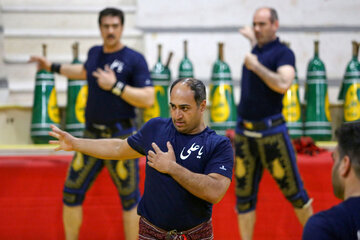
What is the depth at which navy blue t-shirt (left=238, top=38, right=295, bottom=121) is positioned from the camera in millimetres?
4328

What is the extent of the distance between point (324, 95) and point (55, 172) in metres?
2.69

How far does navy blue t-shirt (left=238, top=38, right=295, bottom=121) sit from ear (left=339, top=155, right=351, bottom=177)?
2.53 metres

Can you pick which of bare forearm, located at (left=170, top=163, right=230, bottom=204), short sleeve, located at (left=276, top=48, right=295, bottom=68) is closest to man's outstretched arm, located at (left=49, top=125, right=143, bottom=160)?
bare forearm, located at (left=170, top=163, right=230, bottom=204)

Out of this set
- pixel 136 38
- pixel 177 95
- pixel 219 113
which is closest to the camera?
pixel 177 95

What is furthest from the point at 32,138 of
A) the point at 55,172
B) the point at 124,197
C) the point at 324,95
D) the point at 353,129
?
the point at 353,129

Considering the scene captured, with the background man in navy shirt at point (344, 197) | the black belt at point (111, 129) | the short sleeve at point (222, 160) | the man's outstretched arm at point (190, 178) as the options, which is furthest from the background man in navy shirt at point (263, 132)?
the background man in navy shirt at point (344, 197)

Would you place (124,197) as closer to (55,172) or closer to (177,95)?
(55,172)

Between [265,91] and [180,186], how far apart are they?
6.06 ft

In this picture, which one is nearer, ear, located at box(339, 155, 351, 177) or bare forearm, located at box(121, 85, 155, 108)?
ear, located at box(339, 155, 351, 177)

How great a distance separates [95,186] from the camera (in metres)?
4.82

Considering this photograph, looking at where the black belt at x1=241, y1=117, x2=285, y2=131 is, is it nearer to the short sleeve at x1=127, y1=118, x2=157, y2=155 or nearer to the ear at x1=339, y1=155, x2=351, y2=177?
the short sleeve at x1=127, y1=118, x2=157, y2=155

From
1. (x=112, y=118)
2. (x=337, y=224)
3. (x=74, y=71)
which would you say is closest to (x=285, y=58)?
(x=112, y=118)

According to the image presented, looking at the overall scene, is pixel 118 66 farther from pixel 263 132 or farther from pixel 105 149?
pixel 105 149

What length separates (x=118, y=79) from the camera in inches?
171
